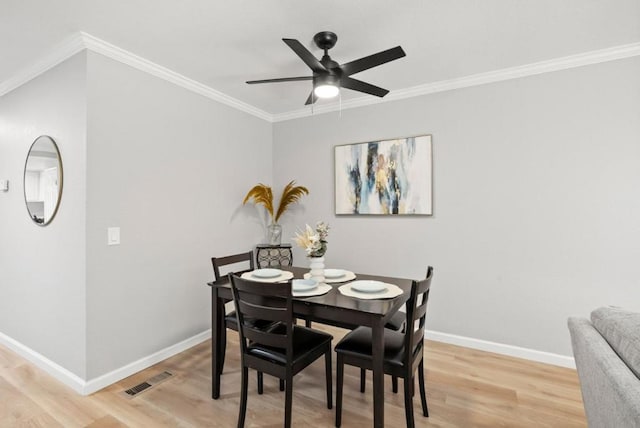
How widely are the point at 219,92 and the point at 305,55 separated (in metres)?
1.72

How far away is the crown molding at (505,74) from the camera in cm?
244

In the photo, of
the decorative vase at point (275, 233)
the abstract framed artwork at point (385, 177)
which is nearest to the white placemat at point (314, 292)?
the abstract framed artwork at point (385, 177)

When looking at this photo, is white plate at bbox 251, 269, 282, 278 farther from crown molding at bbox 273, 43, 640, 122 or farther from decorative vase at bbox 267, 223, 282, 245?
crown molding at bbox 273, 43, 640, 122

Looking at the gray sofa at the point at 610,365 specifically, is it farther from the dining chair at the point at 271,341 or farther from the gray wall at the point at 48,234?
the gray wall at the point at 48,234

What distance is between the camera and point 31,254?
265cm

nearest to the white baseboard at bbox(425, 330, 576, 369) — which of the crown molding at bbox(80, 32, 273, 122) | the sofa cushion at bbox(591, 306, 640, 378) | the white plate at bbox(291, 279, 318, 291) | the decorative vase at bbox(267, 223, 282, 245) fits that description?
the sofa cushion at bbox(591, 306, 640, 378)

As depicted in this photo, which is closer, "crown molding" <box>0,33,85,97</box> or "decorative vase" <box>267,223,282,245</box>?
"crown molding" <box>0,33,85,97</box>

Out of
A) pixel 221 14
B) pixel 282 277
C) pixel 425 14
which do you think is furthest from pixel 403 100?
pixel 282 277

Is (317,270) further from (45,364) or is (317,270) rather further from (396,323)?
(45,364)

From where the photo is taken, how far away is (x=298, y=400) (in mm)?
2170

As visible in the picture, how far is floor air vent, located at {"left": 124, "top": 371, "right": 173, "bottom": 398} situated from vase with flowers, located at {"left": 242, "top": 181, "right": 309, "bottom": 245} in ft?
5.86

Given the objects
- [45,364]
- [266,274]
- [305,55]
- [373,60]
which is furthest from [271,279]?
[45,364]

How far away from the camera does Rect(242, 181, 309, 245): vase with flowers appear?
Answer: 3668 mm

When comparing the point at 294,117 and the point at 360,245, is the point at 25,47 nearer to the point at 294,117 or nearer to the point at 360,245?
the point at 294,117
